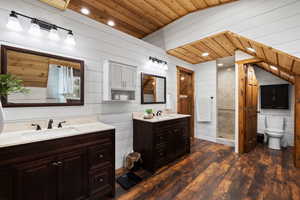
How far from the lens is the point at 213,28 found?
95.3 inches

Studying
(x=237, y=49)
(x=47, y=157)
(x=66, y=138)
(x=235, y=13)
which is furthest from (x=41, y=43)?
(x=237, y=49)

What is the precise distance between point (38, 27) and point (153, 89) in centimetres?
212

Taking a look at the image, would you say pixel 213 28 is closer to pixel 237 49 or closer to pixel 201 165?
pixel 237 49

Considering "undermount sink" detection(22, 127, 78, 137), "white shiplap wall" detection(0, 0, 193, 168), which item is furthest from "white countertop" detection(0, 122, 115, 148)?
→ "white shiplap wall" detection(0, 0, 193, 168)

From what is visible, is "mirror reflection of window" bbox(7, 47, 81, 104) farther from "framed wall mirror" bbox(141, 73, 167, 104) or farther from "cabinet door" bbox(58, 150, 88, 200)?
"framed wall mirror" bbox(141, 73, 167, 104)

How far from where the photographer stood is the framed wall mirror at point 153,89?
9.22 ft

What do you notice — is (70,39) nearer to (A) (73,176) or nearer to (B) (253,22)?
(A) (73,176)

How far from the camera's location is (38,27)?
1523mm

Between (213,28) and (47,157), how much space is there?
122 inches

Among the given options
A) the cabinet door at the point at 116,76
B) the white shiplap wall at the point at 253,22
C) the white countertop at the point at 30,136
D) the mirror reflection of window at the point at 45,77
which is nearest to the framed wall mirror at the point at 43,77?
the mirror reflection of window at the point at 45,77

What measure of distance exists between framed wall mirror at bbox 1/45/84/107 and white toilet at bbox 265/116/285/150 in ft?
14.4

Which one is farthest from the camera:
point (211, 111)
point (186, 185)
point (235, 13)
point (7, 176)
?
point (211, 111)

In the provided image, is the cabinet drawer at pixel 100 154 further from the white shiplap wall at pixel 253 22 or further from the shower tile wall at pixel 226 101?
the shower tile wall at pixel 226 101

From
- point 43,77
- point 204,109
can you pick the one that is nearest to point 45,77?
point 43,77
